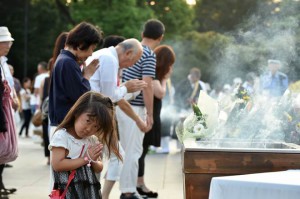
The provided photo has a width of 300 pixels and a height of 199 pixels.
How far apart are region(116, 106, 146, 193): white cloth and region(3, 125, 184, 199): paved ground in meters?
0.84

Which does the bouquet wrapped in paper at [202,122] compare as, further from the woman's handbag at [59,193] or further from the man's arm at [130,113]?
the woman's handbag at [59,193]

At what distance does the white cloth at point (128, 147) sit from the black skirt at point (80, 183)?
3468 mm

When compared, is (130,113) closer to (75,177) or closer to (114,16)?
(75,177)

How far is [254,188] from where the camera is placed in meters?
5.13

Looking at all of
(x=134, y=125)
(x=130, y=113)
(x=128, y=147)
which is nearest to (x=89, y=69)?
(x=130, y=113)

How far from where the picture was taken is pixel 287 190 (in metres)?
5.09

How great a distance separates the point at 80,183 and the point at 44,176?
6.73 m

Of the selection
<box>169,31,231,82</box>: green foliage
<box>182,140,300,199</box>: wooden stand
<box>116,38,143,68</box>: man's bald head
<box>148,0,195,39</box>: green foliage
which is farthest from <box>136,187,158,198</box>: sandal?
<box>169,31,231,82</box>: green foliage

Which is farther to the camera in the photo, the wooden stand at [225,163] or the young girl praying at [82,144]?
the wooden stand at [225,163]

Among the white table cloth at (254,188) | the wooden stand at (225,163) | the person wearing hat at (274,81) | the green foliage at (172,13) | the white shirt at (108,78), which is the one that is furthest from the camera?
the green foliage at (172,13)

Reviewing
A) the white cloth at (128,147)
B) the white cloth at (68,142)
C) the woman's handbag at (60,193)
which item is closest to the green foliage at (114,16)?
the white cloth at (128,147)

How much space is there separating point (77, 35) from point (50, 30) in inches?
1890

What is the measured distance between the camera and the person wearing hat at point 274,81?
46.5 feet

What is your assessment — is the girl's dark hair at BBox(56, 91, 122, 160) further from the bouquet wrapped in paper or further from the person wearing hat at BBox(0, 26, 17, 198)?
the person wearing hat at BBox(0, 26, 17, 198)
